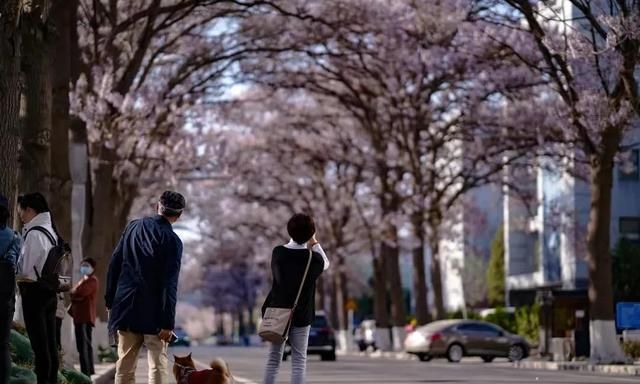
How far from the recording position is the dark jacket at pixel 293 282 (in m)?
13.0

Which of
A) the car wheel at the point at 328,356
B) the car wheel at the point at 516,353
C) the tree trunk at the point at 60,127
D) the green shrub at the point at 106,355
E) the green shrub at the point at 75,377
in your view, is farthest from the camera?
the car wheel at the point at 328,356

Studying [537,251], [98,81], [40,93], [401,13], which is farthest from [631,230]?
[40,93]

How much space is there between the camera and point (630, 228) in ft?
216

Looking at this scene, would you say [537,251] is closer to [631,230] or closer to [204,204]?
[631,230]

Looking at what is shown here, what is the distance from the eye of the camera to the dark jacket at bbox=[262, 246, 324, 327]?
13.0 metres

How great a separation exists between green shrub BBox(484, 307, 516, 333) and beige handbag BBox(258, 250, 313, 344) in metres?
49.1

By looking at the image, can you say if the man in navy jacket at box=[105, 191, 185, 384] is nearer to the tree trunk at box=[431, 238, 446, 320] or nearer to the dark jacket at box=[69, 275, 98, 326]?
the dark jacket at box=[69, 275, 98, 326]

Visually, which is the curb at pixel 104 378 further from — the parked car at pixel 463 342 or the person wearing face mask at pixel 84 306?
the parked car at pixel 463 342

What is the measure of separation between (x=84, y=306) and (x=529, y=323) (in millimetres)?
37774

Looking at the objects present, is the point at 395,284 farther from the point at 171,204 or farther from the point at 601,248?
the point at 171,204

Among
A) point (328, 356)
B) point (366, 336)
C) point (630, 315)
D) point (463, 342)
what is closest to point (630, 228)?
point (366, 336)

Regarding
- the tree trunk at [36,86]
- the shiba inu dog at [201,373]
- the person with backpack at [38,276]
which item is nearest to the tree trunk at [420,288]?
the tree trunk at [36,86]

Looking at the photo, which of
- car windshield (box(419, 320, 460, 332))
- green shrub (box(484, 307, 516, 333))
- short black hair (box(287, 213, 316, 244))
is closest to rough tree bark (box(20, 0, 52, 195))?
short black hair (box(287, 213, 316, 244))

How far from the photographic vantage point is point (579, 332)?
40875 millimetres
